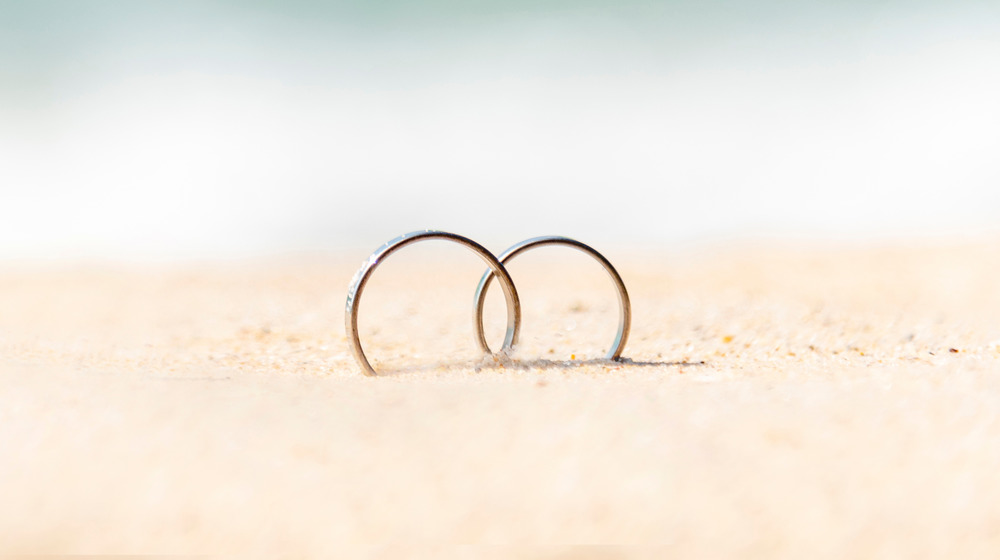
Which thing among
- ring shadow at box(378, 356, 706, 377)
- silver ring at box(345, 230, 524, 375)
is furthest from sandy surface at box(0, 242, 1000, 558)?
silver ring at box(345, 230, 524, 375)

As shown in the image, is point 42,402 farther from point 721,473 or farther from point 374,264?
point 721,473

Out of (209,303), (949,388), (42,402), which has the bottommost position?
(209,303)

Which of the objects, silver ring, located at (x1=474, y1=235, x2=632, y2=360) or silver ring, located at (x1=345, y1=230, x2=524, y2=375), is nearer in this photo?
silver ring, located at (x1=345, y1=230, x2=524, y2=375)

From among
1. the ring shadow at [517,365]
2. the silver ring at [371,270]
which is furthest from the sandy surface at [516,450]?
the silver ring at [371,270]

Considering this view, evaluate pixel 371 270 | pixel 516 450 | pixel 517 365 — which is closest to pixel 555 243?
pixel 517 365

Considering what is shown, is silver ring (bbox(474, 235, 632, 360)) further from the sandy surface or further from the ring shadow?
the sandy surface

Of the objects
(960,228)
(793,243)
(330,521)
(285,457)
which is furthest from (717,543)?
(960,228)
